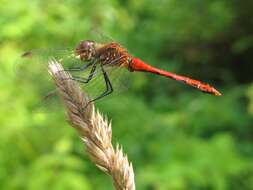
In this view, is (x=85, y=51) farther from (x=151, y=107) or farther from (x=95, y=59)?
(x=151, y=107)

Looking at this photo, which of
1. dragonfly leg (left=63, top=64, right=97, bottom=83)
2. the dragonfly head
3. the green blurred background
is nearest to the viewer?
dragonfly leg (left=63, top=64, right=97, bottom=83)

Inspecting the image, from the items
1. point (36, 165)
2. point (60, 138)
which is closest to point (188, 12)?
point (60, 138)

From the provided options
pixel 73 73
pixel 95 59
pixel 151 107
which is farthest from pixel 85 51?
pixel 151 107

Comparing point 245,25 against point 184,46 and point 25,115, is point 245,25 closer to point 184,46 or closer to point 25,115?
point 184,46

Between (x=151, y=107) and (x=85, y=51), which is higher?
(x=151, y=107)

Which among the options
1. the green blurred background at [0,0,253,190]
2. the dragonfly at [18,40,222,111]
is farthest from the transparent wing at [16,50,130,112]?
the green blurred background at [0,0,253,190]

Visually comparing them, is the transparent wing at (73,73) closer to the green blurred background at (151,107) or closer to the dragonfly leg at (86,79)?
the dragonfly leg at (86,79)

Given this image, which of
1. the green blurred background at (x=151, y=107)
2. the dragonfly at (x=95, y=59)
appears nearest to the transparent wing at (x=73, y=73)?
the dragonfly at (x=95, y=59)

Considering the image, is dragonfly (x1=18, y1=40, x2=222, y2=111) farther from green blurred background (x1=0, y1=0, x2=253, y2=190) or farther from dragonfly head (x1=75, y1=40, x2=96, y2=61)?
green blurred background (x1=0, y1=0, x2=253, y2=190)
